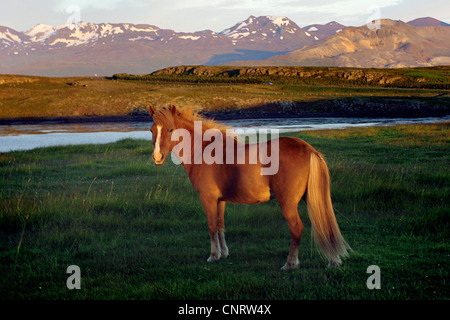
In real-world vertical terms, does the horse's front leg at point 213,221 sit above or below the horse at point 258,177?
below

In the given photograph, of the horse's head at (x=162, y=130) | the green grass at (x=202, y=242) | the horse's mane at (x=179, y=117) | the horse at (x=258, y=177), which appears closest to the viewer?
the green grass at (x=202, y=242)

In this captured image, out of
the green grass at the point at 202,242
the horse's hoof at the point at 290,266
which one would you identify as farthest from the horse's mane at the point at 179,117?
the horse's hoof at the point at 290,266

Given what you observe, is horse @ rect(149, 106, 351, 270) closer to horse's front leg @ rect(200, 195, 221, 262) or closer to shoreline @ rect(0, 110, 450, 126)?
horse's front leg @ rect(200, 195, 221, 262)

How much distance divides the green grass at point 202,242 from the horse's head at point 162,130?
6.28ft

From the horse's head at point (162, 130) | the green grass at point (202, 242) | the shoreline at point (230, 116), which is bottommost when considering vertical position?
the shoreline at point (230, 116)

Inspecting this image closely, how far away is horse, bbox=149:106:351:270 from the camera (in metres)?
6.68

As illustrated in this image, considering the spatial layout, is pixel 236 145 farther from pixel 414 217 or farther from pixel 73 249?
pixel 414 217

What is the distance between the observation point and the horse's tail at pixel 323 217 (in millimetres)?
6766

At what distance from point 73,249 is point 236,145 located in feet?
12.8

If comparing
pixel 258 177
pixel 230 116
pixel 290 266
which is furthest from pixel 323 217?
pixel 230 116

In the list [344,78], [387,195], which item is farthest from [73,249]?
[344,78]

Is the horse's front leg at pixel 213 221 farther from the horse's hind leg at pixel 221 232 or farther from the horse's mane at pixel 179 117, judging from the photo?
the horse's mane at pixel 179 117

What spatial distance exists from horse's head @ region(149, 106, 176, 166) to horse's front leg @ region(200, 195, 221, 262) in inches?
39.5

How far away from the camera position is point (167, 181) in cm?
1446
